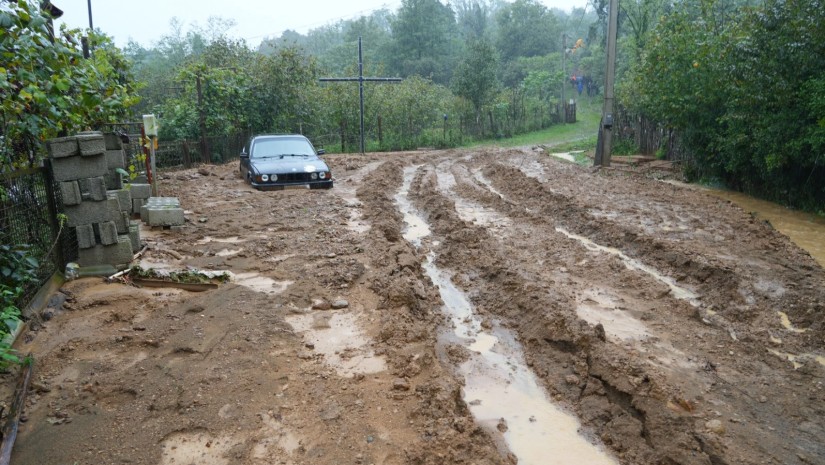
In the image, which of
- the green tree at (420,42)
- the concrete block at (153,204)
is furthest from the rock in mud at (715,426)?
the green tree at (420,42)

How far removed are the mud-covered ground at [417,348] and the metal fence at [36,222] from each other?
0.35 metres

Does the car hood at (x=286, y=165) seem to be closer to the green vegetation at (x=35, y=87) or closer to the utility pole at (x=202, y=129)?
the green vegetation at (x=35, y=87)

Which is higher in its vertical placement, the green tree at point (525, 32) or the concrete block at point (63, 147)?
the green tree at point (525, 32)

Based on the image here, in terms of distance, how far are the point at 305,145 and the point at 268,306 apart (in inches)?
350

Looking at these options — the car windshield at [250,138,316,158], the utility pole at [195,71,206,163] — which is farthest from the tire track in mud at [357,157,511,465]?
the utility pole at [195,71,206,163]

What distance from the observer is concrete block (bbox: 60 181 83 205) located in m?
5.95

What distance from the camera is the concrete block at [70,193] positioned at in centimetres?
595

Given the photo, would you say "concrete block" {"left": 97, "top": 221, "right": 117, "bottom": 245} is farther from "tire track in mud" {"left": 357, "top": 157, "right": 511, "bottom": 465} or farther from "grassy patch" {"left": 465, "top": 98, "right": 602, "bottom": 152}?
"grassy patch" {"left": 465, "top": 98, "right": 602, "bottom": 152}

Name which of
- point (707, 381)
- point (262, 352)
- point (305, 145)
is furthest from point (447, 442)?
point (305, 145)

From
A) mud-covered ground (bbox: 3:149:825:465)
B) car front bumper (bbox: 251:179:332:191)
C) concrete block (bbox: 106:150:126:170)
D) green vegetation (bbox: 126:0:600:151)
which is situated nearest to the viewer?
mud-covered ground (bbox: 3:149:825:465)

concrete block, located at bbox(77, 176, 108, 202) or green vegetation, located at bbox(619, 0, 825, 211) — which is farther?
green vegetation, located at bbox(619, 0, 825, 211)

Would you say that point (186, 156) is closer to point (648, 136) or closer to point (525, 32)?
point (648, 136)

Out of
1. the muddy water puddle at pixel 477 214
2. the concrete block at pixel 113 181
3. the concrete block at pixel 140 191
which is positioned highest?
the concrete block at pixel 113 181

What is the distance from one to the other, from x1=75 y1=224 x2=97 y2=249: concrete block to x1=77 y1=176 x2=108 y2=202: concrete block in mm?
331
